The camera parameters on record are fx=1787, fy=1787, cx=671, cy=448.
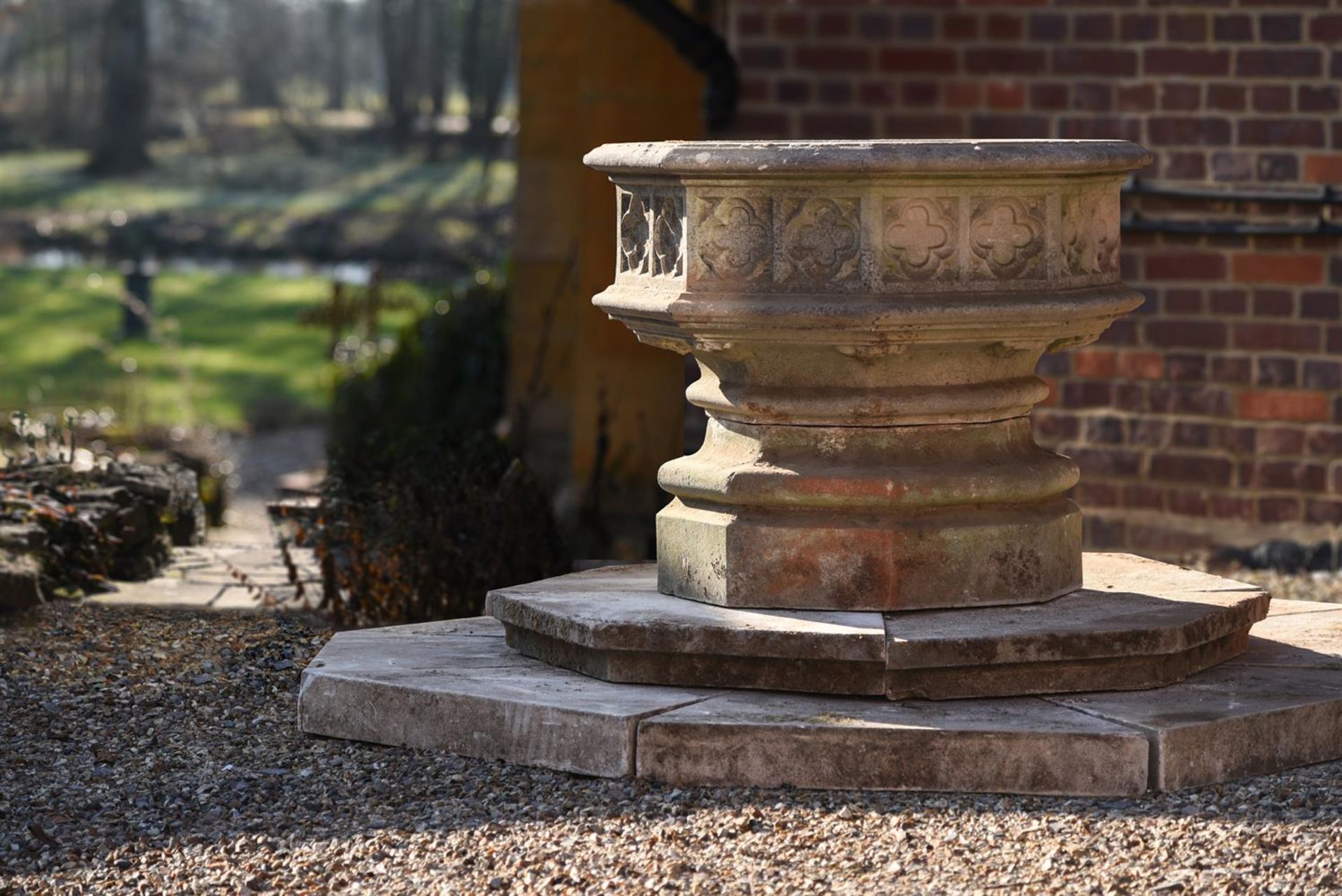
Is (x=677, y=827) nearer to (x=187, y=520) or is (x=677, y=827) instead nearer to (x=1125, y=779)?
(x=1125, y=779)

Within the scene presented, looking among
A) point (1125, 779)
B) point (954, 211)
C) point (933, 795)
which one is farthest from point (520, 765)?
point (954, 211)

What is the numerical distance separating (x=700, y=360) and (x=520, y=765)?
1061 mm

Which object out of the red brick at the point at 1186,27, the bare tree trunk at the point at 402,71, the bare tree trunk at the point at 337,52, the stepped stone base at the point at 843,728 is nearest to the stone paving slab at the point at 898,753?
the stepped stone base at the point at 843,728

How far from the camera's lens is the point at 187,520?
21.6 feet

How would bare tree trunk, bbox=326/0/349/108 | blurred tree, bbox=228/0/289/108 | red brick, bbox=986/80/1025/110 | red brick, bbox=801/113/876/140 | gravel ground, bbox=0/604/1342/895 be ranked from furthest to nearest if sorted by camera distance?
blurred tree, bbox=228/0/289/108, bare tree trunk, bbox=326/0/349/108, red brick, bbox=801/113/876/140, red brick, bbox=986/80/1025/110, gravel ground, bbox=0/604/1342/895

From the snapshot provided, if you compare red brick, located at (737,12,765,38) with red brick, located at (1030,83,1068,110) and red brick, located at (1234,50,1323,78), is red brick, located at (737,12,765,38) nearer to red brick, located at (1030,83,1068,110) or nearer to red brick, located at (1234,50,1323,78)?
red brick, located at (1030,83,1068,110)

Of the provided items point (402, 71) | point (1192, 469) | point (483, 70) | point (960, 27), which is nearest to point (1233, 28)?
point (960, 27)

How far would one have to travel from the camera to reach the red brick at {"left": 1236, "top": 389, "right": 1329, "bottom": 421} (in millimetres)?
6492

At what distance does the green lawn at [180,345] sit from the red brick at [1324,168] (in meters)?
8.36

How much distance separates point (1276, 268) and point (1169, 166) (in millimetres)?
534

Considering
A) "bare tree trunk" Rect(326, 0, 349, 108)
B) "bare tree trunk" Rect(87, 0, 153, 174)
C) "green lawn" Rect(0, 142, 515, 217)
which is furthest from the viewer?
"bare tree trunk" Rect(326, 0, 349, 108)

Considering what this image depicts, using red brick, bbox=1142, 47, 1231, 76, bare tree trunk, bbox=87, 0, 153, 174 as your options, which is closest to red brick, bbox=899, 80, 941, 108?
red brick, bbox=1142, 47, 1231, 76

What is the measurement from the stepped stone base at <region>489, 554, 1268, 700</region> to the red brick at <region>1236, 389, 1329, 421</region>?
2586 millimetres

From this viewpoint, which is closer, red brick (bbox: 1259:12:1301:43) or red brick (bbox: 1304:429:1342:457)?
red brick (bbox: 1259:12:1301:43)
